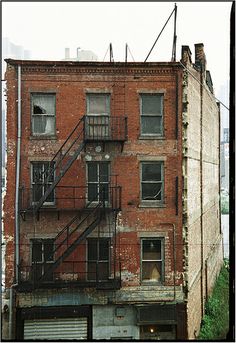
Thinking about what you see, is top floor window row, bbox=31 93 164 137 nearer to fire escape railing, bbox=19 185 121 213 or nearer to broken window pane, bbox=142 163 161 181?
A: broken window pane, bbox=142 163 161 181

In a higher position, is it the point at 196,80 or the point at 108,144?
the point at 196,80

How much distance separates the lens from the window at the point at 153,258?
989 cm

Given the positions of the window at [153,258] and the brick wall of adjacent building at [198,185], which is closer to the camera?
the window at [153,258]

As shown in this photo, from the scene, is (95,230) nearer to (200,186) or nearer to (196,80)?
(200,186)

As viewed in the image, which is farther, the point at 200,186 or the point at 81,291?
the point at 200,186

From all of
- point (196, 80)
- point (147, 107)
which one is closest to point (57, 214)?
point (147, 107)

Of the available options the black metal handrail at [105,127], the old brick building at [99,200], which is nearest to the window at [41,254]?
the old brick building at [99,200]

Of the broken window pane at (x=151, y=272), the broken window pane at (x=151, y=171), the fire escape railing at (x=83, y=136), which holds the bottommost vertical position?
the broken window pane at (x=151, y=272)

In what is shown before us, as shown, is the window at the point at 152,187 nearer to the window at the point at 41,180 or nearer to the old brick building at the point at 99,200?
the old brick building at the point at 99,200

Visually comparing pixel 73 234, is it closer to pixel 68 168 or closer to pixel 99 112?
pixel 68 168

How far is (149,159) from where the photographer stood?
988 centimetres

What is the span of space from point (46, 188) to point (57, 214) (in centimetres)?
78

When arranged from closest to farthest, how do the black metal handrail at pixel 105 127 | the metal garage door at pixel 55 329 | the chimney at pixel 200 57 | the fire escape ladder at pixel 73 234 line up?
the fire escape ladder at pixel 73 234 → the metal garage door at pixel 55 329 → the black metal handrail at pixel 105 127 → the chimney at pixel 200 57

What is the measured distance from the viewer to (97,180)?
974cm
